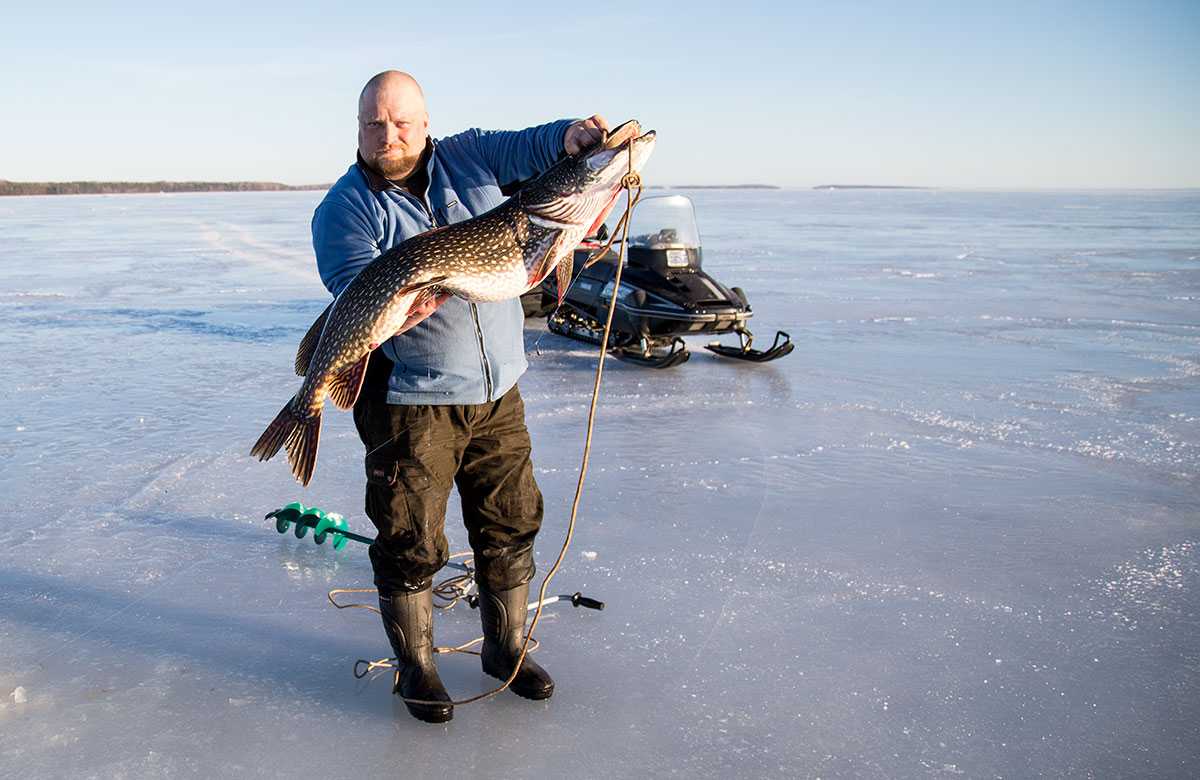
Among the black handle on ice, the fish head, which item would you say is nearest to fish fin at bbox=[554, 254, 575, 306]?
the fish head

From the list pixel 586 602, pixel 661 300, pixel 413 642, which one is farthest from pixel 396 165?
pixel 661 300

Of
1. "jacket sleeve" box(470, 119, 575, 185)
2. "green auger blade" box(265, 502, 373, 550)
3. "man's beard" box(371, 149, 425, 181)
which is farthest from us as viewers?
"green auger blade" box(265, 502, 373, 550)

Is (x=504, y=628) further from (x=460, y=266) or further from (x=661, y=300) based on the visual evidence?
(x=661, y=300)

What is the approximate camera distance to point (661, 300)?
771 centimetres

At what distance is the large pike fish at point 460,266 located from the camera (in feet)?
7.59

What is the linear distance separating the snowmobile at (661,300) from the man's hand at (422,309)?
16.1ft

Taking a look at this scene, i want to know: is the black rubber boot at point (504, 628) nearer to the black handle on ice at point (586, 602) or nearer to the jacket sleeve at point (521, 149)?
the black handle on ice at point (586, 602)

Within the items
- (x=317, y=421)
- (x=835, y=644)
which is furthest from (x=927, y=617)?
(x=317, y=421)

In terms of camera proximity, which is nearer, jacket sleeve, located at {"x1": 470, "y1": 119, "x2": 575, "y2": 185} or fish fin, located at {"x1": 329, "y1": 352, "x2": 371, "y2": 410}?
Answer: fish fin, located at {"x1": 329, "y1": 352, "x2": 371, "y2": 410}

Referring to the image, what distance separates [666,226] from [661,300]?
2.97 feet

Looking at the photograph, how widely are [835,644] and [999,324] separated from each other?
7689 mm

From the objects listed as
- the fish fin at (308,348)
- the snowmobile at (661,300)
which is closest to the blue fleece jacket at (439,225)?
the fish fin at (308,348)

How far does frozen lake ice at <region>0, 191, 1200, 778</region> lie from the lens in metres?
2.55

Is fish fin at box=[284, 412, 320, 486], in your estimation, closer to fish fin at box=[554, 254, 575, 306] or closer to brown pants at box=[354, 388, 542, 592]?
brown pants at box=[354, 388, 542, 592]
